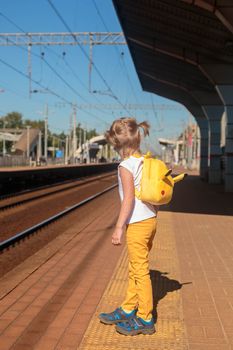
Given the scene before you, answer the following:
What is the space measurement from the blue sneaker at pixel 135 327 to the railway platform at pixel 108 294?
5 cm

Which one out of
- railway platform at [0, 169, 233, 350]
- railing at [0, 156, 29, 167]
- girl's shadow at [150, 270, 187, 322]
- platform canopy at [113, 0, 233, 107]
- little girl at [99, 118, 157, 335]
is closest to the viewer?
railway platform at [0, 169, 233, 350]

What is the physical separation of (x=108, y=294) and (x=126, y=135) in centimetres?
196

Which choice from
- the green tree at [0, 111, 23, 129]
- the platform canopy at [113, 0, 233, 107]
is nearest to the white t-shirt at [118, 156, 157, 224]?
the platform canopy at [113, 0, 233, 107]

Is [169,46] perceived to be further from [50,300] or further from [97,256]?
[50,300]

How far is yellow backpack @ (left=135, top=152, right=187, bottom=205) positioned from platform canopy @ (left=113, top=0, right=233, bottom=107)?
10275 mm

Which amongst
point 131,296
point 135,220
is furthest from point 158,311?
point 135,220

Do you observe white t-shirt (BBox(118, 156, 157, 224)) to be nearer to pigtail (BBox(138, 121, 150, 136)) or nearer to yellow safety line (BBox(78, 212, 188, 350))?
pigtail (BBox(138, 121, 150, 136))

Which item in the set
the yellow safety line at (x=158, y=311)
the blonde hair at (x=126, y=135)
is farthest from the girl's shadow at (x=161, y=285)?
the blonde hair at (x=126, y=135)

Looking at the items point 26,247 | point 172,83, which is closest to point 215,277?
point 26,247

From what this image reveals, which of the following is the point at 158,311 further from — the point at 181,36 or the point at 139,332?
→ the point at 181,36

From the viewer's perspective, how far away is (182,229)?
1124cm

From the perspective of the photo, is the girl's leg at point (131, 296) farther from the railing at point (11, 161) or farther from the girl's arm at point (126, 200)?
the railing at point (11, 161)

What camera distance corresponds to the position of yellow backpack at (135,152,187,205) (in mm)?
4492

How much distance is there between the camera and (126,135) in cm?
460
